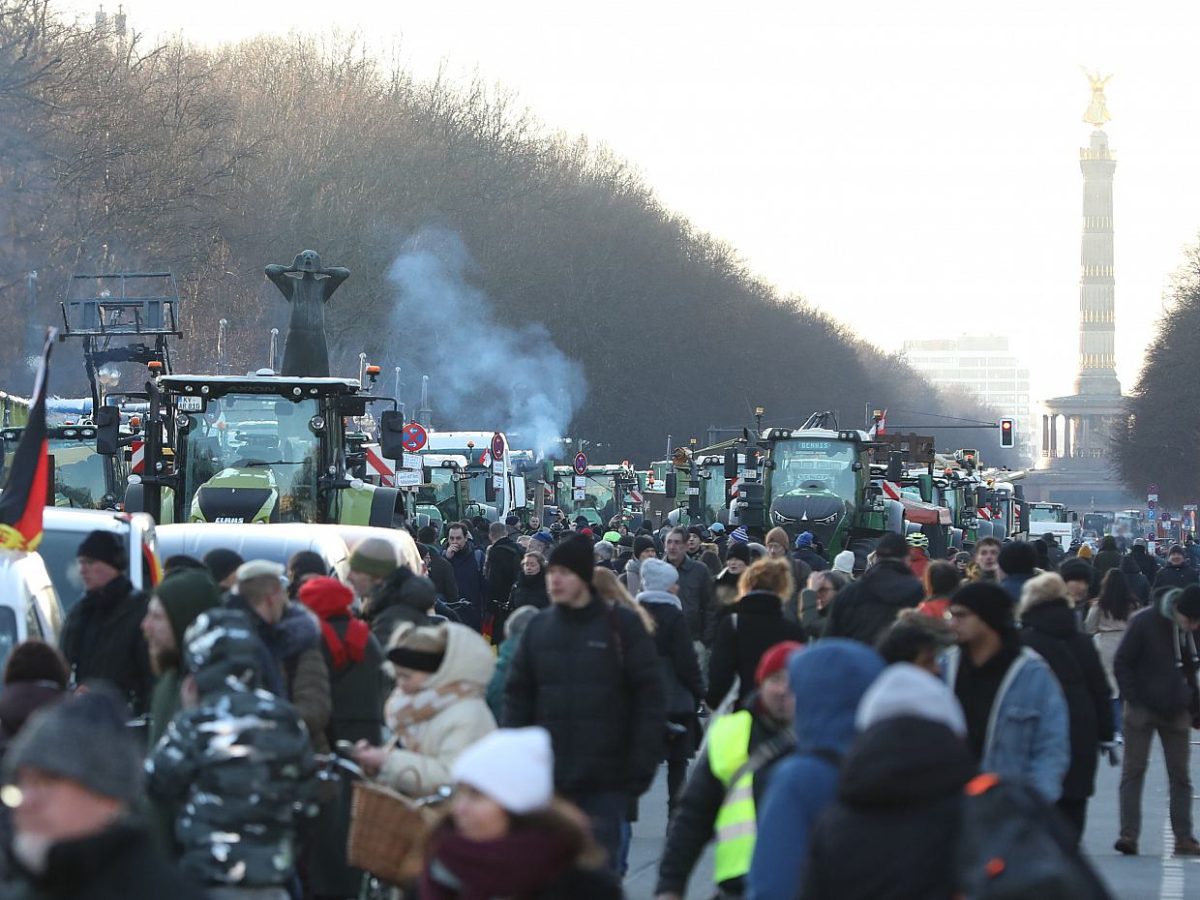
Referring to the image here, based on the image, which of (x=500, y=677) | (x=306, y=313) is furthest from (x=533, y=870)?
(x=306, y=313)

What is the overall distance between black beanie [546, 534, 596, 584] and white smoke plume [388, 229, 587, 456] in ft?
210

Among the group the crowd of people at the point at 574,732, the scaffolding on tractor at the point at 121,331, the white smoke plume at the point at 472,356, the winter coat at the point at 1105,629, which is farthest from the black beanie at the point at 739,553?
the white smoke plume at the point at 472,356

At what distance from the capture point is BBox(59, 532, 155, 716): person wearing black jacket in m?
9.45

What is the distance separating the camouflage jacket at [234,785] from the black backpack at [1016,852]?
2.36m

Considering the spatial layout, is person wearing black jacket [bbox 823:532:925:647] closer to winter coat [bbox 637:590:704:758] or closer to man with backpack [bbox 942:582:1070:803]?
winter coat [bbox 637:590:704:758]

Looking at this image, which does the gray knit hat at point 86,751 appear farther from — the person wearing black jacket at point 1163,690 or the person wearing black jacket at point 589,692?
the person wearing black jacket at point 1163,690

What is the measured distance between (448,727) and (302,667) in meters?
1.01

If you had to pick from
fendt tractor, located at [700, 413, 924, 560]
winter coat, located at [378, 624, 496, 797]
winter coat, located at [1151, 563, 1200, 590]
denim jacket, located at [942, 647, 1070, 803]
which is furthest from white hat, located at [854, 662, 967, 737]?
fendt tractor, located at [700, 413, 924, 560]

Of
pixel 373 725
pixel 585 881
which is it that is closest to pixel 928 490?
pixel 373 725

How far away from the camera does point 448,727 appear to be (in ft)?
26.7

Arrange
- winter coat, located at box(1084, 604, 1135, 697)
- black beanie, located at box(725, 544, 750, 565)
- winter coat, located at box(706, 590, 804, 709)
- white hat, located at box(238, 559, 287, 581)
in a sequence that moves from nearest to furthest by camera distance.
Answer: white hat, located at box(238, 559, 287, 581), winter coat, located at box(706, 590, 804, 709), black beanie, located at box(725, 544, 750, 565), winter coat, located at box(1084, 604, 1135, 697)

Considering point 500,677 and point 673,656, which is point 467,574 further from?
point 500,677

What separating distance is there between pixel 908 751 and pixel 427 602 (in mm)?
6412

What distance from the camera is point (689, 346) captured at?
10081 cm
